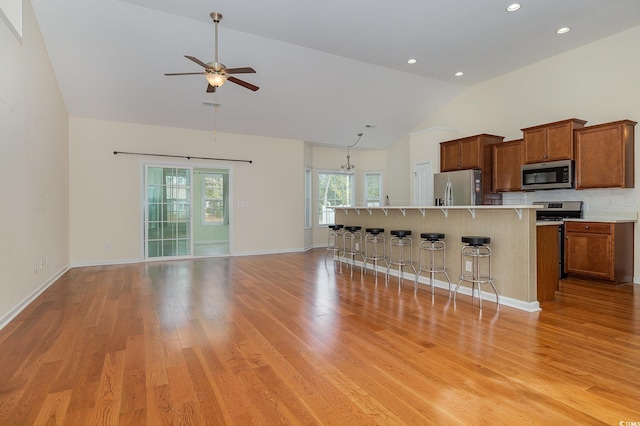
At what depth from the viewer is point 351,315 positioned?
3.46 metres

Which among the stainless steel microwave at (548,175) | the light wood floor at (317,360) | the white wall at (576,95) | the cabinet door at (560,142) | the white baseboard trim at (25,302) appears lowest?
the light wood floor at (317,360)

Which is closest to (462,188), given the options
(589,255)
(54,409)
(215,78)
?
(589,255)

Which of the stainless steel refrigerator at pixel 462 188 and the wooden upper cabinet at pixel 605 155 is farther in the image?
the stainless steel refrigerator at pixel 462 188

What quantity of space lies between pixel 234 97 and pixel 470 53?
4222 mm

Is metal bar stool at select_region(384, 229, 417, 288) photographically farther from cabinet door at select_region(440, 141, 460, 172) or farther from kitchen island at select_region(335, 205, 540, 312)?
cabinet door at select_region(440, 141, 460, 172)

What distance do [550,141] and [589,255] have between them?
1880 mm

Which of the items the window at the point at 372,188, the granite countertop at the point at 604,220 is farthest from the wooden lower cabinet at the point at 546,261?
the window at the point at 372,188

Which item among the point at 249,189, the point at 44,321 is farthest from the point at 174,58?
the point at 44,321

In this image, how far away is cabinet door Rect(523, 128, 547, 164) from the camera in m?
5.55

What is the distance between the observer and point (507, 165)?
6.30 metres

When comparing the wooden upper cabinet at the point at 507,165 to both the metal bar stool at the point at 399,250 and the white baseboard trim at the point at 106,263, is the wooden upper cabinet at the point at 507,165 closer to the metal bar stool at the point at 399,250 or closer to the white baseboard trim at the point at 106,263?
the metal bar stool at the point at 399,250

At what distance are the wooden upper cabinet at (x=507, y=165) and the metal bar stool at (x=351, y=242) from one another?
9.54ft

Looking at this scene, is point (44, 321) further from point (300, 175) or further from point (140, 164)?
point (300, 175)

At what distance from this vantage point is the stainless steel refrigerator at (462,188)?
21.4ft
